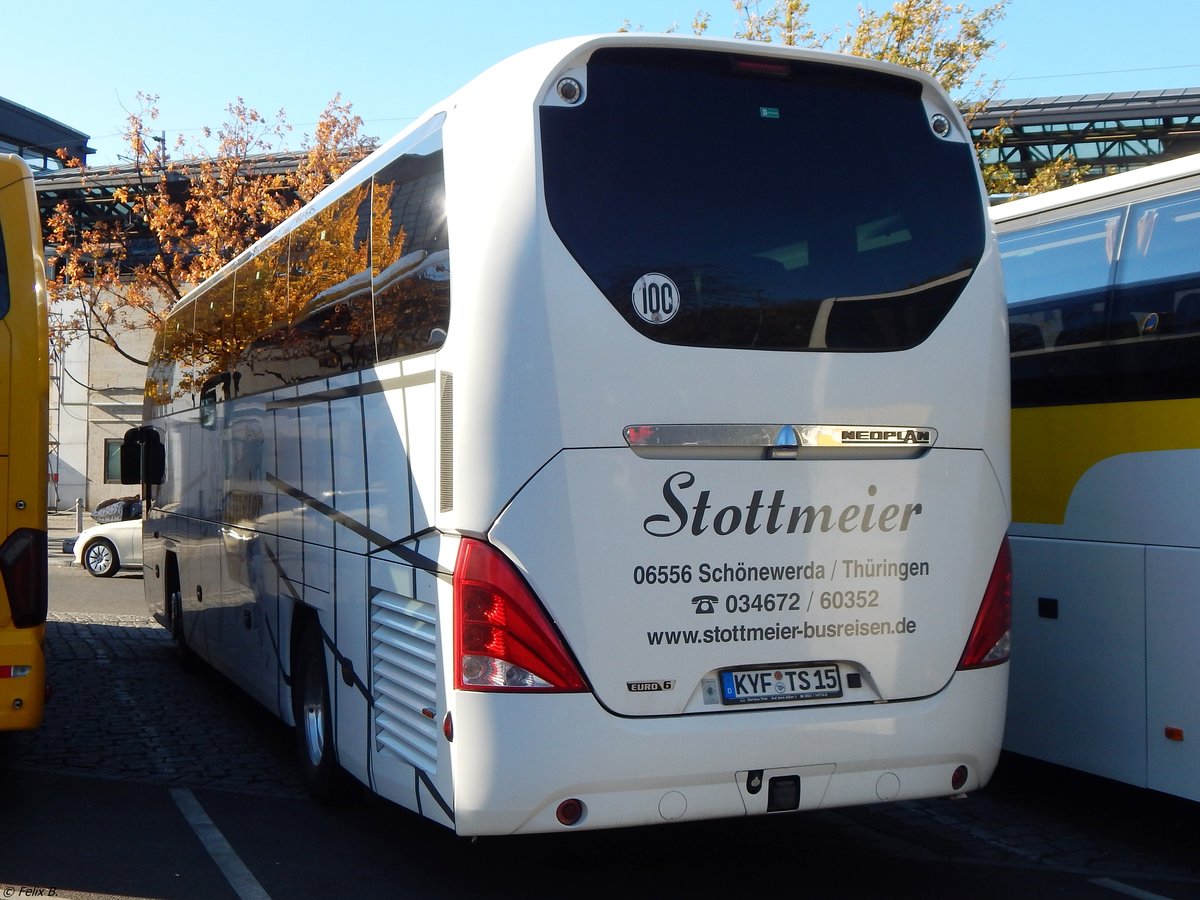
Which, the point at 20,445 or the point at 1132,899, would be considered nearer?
the point at 1132,899

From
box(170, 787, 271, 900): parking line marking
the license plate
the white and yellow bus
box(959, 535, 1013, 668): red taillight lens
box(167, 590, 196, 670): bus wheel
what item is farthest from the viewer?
box(167, 590, 196, 670): bus wheel

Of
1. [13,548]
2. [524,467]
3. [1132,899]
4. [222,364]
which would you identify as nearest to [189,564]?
[222,364]

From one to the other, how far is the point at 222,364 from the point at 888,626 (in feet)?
20.0

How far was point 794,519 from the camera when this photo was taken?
5141 millimetres

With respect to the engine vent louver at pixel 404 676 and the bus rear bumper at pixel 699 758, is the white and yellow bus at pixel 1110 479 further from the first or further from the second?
the engine vent louver at pixel 404 676

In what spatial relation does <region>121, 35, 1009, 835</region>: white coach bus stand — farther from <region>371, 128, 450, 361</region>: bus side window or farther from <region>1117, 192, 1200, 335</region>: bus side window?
<region>1117, 192, 1200, 335</region>: bus side window

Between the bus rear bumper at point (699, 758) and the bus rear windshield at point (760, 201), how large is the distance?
145 centimetres

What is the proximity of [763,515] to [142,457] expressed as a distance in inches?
332

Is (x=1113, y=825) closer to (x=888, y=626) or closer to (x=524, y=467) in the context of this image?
(x=888, y=626)

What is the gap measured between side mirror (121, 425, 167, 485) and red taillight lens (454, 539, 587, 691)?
7.52 m

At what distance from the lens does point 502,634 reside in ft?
15.6

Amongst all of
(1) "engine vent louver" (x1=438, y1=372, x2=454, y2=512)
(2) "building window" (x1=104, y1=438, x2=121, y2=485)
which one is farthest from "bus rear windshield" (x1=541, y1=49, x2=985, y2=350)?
(2) "building window" (x1=104, y1=438, x2=121, y2=485)

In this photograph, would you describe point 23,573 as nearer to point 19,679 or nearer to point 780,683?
point 19,679

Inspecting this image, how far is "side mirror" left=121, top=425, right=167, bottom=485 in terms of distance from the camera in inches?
463
